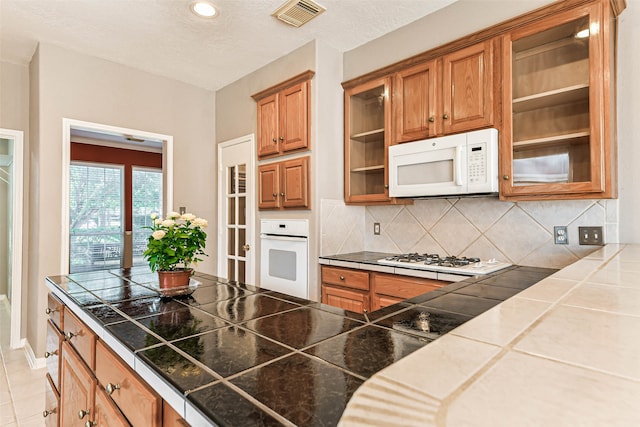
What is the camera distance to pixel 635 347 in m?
0.40

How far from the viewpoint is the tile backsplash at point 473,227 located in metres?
2.10

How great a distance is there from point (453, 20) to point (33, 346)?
14.1 feet

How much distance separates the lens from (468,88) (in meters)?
2.29

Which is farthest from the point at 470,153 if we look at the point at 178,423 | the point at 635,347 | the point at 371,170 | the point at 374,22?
the point at 178,423

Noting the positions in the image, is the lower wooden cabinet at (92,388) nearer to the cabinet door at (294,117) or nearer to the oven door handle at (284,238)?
the oven door handle at (284,238)

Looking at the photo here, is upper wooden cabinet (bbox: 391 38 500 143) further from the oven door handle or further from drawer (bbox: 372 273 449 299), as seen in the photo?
the oven door handle

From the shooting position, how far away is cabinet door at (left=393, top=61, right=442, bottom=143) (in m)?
2.47

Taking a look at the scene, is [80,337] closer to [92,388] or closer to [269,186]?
[92,388]

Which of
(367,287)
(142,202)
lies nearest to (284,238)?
(367,287)

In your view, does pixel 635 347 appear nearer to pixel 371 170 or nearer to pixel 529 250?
pixel 529 250

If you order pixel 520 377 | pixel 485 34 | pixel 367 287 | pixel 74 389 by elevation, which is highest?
pixel 485 34

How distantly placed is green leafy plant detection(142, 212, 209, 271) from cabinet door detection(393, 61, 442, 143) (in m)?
1.74

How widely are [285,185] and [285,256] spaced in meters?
0.64

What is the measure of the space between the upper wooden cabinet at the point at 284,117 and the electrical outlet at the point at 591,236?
1990 millimetres
